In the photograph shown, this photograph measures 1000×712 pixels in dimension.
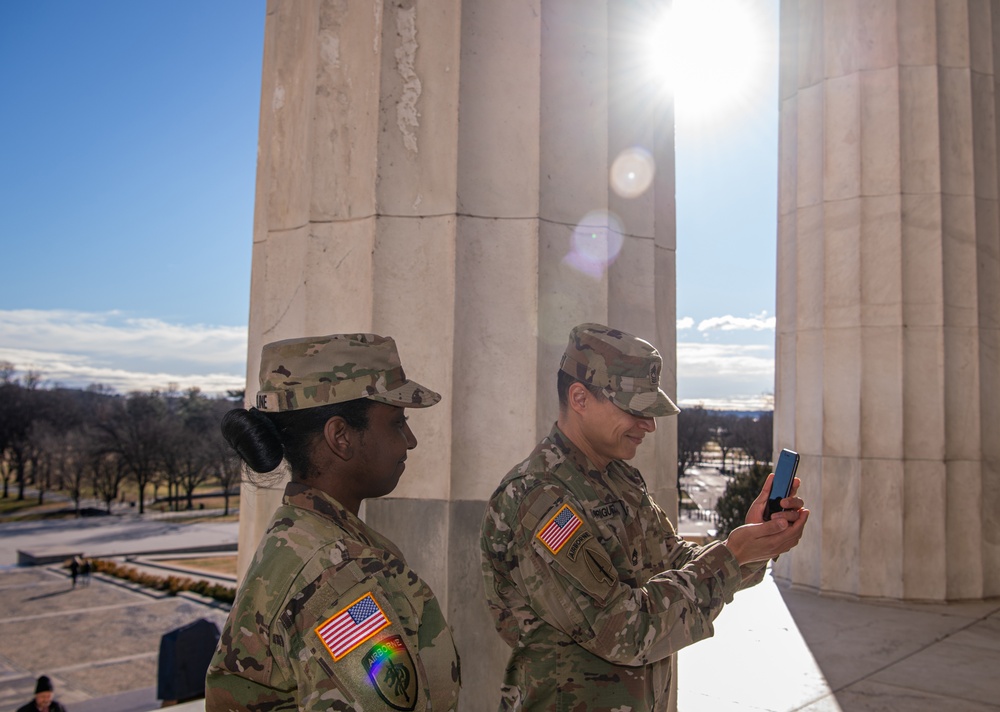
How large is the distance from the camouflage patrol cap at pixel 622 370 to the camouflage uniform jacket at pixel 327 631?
113 centimetres

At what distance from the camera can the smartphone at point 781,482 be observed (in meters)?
2.93

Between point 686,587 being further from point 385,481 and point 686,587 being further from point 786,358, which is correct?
point 786,358

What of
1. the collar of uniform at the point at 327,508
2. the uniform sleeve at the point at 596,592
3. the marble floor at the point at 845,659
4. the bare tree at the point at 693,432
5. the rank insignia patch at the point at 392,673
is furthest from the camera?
the bare tree at the point at 693,432

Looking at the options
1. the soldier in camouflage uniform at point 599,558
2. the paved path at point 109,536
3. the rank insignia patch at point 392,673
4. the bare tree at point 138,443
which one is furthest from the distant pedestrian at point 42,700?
the bare tree at point 138,443

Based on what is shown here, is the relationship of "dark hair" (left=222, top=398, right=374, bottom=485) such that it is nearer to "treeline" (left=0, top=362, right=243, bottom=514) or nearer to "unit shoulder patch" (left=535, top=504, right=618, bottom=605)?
"unit shoulder patch" (left=535, top=504, right=618, bottom=605)

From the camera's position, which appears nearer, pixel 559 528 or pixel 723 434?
pixel 559 528

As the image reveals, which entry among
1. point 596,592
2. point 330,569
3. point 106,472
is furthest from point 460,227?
point 106,472

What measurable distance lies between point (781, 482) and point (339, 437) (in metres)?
1.68

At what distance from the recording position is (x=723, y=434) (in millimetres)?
81375

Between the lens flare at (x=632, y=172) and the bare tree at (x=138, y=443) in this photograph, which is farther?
the bare tree at (x=138, y=443)

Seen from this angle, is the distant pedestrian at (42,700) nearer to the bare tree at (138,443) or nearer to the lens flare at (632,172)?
the lens flare at (632,172)

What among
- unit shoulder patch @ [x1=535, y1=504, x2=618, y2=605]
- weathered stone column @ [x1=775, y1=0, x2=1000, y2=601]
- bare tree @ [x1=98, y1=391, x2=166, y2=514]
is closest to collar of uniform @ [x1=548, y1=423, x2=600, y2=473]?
unit shoulder patch @ [x1=535, y1=504, x2=618, y2=605]

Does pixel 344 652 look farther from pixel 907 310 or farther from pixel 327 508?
pixel 907 310

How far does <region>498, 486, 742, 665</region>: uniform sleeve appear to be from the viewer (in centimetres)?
256
